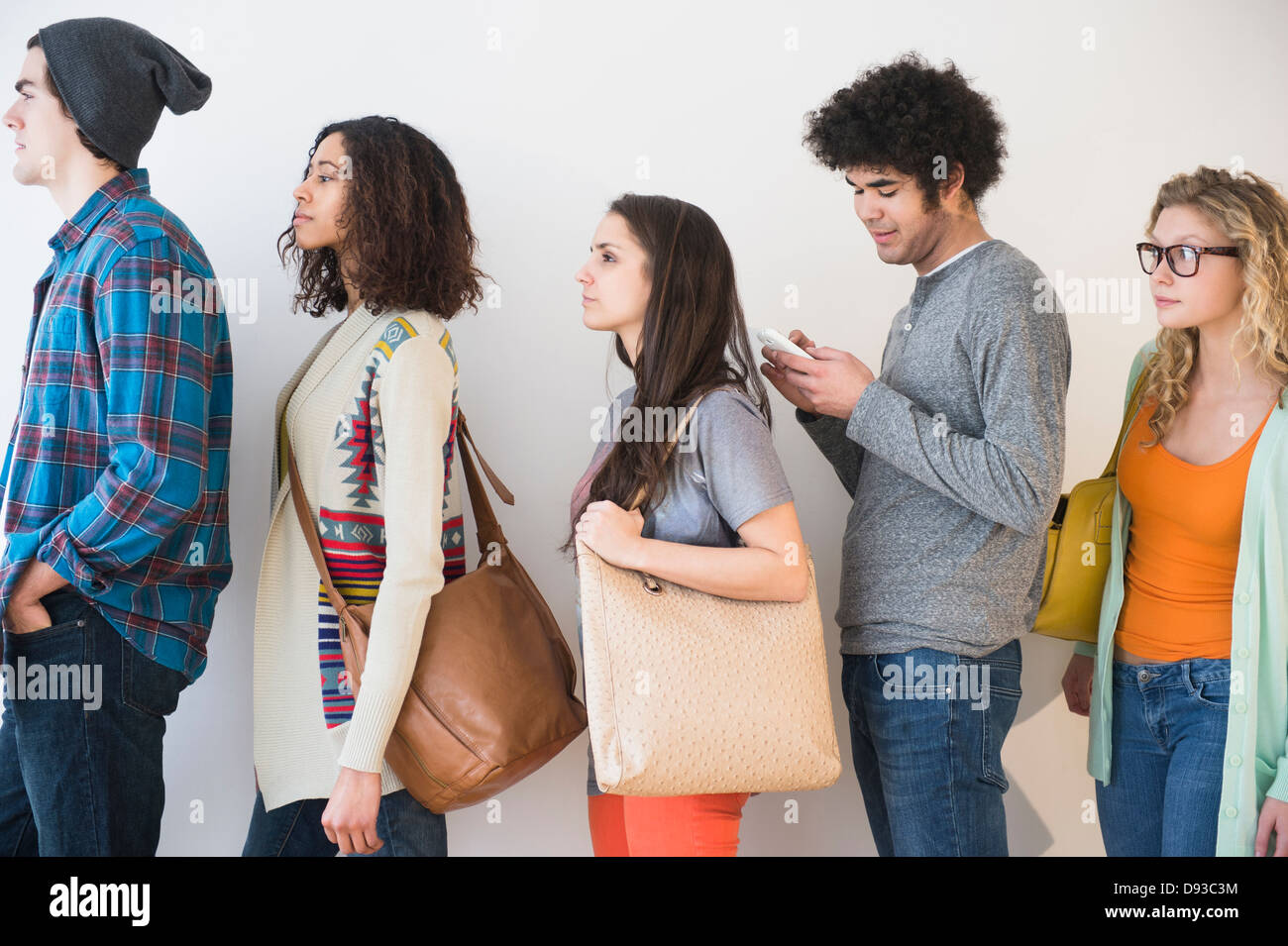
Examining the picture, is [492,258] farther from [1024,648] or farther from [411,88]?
[1024,648]

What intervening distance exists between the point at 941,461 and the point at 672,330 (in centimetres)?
50

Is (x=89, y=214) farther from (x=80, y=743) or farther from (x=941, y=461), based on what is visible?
(x=941, y=461)

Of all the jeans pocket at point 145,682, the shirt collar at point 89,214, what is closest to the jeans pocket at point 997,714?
the jeans pocket at point 145,682

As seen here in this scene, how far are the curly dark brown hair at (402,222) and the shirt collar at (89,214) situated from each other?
367mm

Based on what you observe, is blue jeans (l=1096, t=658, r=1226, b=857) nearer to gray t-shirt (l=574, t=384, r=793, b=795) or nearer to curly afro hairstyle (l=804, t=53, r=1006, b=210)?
gray t-shirt (l=574, t=384, r=793, b=795)

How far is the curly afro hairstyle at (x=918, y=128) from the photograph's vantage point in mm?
1806

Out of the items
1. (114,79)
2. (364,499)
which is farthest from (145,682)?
(114,79)

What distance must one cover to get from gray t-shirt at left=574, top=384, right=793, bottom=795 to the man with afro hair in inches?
7.5

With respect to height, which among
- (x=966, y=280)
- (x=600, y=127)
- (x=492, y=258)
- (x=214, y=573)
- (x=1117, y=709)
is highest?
(x=600, y=127)

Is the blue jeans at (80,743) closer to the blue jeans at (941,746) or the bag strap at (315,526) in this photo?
the bag strap at (315,526)
